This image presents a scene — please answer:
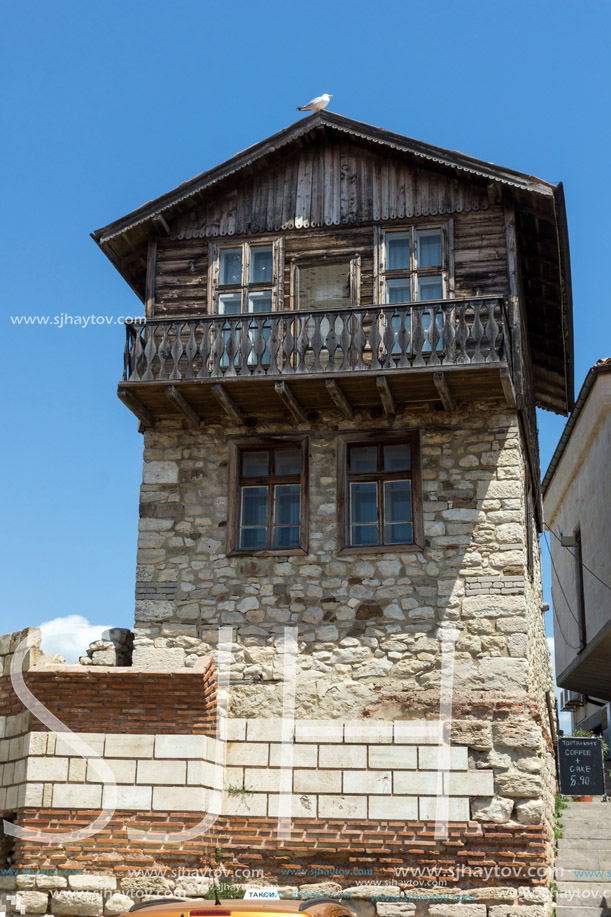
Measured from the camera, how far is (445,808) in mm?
11609

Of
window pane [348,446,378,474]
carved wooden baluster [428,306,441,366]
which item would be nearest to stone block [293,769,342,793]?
window pane [348,446,378,474]

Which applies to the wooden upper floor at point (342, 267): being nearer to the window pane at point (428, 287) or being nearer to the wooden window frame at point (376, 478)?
the window pane at point (428, 287)

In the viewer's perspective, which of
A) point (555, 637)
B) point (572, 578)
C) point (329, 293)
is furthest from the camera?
point (555, 637)

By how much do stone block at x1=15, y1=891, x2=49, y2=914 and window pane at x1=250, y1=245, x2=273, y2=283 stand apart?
27.4 ft

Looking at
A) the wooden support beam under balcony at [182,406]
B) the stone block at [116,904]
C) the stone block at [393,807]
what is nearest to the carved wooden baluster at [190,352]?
the wooden support beam under balcony at [182,406]

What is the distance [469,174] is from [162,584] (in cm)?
690

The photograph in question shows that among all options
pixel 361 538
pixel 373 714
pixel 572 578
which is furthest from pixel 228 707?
pixel 572 578

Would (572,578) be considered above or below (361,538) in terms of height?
above

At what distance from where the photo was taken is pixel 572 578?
946 inches

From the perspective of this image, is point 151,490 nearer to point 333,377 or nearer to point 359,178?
point 333,377

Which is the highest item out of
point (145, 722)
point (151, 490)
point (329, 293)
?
point (329, 293)

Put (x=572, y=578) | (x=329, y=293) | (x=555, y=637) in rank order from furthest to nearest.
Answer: (x=555, y=637) < (x=572, y=578) < (x=329, y=293)

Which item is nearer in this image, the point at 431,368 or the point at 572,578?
the point at 431,368

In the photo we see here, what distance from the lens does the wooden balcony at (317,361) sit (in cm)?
1271
